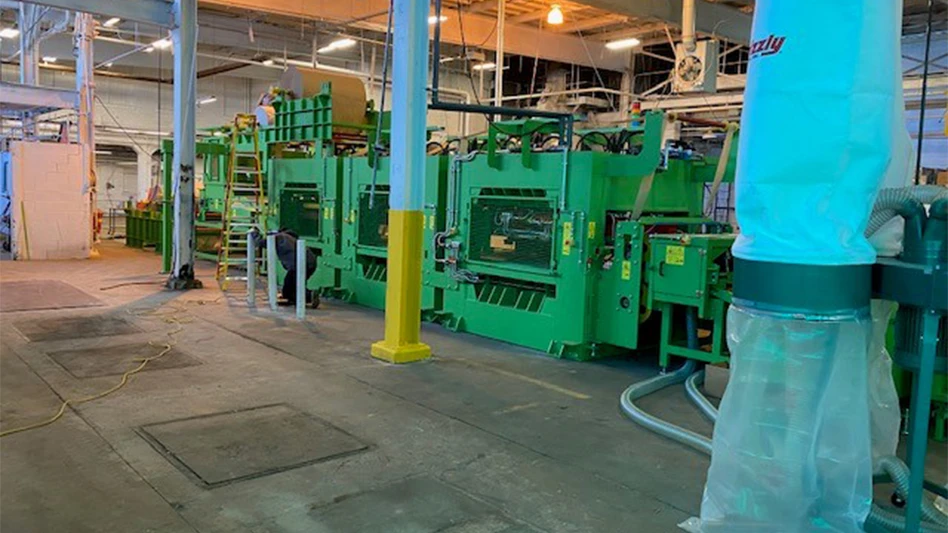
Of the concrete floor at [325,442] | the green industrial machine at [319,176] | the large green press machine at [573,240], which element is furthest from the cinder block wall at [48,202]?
the large green press machine at [573,240]

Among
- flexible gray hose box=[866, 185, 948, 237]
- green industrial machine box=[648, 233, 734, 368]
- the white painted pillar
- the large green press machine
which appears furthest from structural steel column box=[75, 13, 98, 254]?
flexible gray hose box=[866, 185, 948, 237]

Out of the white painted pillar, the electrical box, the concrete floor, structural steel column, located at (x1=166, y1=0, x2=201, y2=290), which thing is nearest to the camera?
the concrete floor

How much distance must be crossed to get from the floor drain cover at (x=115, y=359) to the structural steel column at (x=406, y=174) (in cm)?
173

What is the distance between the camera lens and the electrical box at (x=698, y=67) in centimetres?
1073

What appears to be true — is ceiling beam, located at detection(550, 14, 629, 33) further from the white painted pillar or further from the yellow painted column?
the white painted pillar

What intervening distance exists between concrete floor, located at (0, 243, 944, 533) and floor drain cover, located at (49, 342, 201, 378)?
3cm

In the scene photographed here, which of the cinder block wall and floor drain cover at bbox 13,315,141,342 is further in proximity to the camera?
the cinder block wall

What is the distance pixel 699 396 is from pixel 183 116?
25.7 feet

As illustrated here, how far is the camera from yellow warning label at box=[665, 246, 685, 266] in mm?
5820

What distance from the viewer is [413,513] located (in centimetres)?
335

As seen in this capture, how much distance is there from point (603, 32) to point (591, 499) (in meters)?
14.1

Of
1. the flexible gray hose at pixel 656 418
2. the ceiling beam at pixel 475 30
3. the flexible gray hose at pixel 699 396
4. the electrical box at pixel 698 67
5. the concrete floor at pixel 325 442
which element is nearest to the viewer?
the concrete floor at pixel 325 442

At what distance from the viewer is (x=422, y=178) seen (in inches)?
250

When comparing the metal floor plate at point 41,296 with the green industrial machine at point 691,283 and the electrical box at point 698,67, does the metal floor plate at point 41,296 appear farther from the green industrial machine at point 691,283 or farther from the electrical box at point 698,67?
the electrical box at point 698,67
